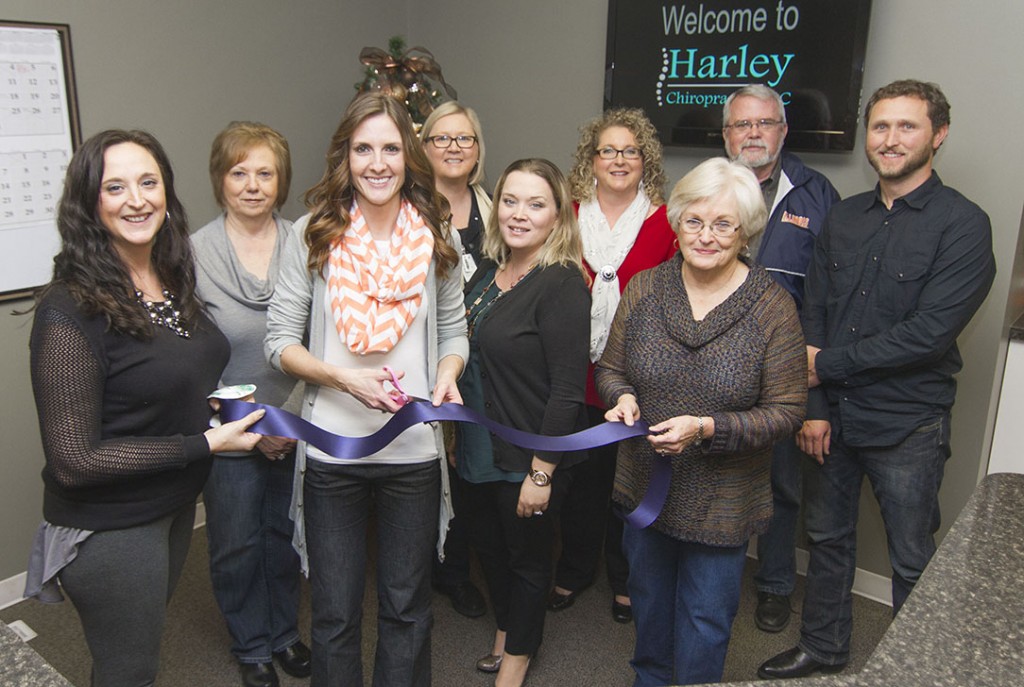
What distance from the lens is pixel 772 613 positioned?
2.97 meters

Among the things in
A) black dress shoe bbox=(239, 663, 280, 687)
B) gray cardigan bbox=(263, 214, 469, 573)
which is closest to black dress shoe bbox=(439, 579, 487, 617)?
black dress shoe bbox=(239, 663, 280, 687)

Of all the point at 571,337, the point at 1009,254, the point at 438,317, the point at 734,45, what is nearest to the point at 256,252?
the point at 438,317

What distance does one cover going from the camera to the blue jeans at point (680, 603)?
203 centimetres

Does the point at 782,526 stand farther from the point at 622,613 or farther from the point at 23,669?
the point at 23,669

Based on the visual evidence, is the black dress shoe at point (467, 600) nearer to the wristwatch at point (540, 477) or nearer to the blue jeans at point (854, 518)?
the wristwatch at point (540, 477)

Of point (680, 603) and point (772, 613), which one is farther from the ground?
point (680, 603)

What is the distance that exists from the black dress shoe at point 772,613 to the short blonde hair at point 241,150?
7.27 ft

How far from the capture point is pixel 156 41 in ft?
10.4

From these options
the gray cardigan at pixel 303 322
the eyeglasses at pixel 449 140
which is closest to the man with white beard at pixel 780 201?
the eyeglasses at pixel 449 140

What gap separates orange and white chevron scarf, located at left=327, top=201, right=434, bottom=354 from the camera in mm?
1912

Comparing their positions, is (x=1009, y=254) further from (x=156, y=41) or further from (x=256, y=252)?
(x=156, y=41)

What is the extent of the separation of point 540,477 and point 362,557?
0.51m

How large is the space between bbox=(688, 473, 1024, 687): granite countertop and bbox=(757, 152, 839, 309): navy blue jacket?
1.50 m

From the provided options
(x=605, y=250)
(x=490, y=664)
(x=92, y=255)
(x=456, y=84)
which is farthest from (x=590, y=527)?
(x=456, y=84)
